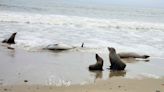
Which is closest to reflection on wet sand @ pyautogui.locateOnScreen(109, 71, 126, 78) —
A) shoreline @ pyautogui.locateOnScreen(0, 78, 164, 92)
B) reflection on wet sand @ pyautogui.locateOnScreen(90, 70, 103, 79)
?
reflection on wet sand @ pyautogui.locateOnScreen(90, 70, 103, 79)

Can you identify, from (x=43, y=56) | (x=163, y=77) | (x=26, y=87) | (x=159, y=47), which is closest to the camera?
(x=26, y=87)

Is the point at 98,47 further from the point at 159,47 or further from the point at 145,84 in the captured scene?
the point at 145,84

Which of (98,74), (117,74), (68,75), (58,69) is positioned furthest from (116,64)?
(68,75)

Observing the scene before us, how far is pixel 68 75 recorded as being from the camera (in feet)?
30.3

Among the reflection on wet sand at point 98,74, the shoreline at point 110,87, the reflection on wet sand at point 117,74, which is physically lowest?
the reflection on wet sand at point 117,74

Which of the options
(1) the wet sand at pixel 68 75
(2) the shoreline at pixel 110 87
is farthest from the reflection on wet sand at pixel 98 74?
Answer: (2) the shoreline at pixel 110 87

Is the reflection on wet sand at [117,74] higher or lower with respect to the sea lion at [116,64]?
lower

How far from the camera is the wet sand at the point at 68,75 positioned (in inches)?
314

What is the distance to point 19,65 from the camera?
10078mm

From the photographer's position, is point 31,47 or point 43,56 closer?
point 43,56

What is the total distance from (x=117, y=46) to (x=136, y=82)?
6736mm

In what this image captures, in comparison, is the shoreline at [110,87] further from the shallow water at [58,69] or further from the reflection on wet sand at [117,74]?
the reflection on wet sand at [117,74]

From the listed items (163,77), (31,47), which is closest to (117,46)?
(31,47)

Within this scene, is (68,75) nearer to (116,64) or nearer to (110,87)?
(110,87)
